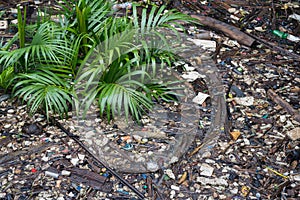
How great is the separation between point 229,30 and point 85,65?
5.27 ft

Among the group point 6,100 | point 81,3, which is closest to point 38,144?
point 6,100

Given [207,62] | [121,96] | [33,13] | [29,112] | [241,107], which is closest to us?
[121,96]

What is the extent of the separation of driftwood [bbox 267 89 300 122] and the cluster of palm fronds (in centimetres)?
82

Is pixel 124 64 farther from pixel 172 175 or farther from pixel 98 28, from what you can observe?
pixel 172 175

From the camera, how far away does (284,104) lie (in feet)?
11.3

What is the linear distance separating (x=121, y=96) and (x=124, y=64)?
0.36 meters

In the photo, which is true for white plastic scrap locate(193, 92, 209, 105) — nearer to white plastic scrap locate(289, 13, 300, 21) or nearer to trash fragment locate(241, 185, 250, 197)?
trash fragment locate(241, 185, 250, 197)

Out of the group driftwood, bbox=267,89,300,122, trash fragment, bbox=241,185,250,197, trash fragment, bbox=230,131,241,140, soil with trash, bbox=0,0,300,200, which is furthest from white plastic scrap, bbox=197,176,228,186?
driftwood, bbox=267,89,300,122

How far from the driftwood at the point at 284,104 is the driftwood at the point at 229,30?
0.72 metres

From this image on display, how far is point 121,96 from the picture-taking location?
115 inches

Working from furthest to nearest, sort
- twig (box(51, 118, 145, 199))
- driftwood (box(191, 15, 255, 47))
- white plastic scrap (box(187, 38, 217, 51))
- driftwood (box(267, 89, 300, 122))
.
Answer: driftwood (box(191, 15, 255, 47)) < white plastic scrap (box(187, 38, 217, 51)) < driftwood (box(267, 89, 300, 122)) < twig (box(51, 118, 145, 199))

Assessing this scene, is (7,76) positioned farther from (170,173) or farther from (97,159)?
(170,173)

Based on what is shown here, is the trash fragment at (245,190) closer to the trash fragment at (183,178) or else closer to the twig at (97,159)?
the trash fragment at (183,178)

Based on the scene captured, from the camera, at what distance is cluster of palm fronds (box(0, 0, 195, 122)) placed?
2.99 metres
